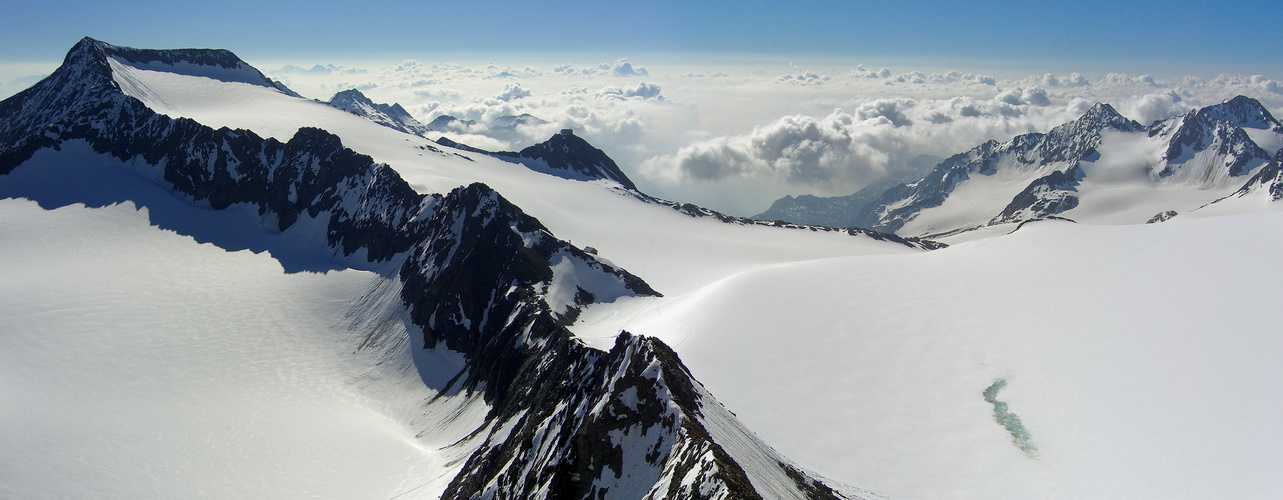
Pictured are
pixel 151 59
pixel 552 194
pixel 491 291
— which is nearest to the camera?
pixel 491 291

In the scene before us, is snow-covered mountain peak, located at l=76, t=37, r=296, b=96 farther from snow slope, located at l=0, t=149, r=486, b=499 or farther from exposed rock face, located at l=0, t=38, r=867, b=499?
snow slope, located at l=0, t=149, r=486, b=499

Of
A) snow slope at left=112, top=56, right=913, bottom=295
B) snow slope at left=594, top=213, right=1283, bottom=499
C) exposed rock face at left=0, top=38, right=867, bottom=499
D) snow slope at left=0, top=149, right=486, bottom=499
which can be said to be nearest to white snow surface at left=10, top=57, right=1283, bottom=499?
snow slope at left=594, top=213, right=1283, bottom=499

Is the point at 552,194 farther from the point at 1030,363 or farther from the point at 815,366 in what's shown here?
the point at 1030,363

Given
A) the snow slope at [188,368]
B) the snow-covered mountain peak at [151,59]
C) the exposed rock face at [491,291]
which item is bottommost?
the snow slope at [188,368]

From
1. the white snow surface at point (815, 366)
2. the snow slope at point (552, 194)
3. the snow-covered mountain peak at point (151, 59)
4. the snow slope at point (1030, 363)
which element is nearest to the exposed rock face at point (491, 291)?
the snow-covered mountain peak at point (151, 59)

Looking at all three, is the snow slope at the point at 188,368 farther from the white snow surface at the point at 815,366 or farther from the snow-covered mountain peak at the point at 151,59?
the snow-covered mountain peak at the point at 151,59

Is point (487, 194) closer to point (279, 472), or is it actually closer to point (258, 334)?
point (258, 334)

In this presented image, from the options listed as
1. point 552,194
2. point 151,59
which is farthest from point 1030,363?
point 151,59
